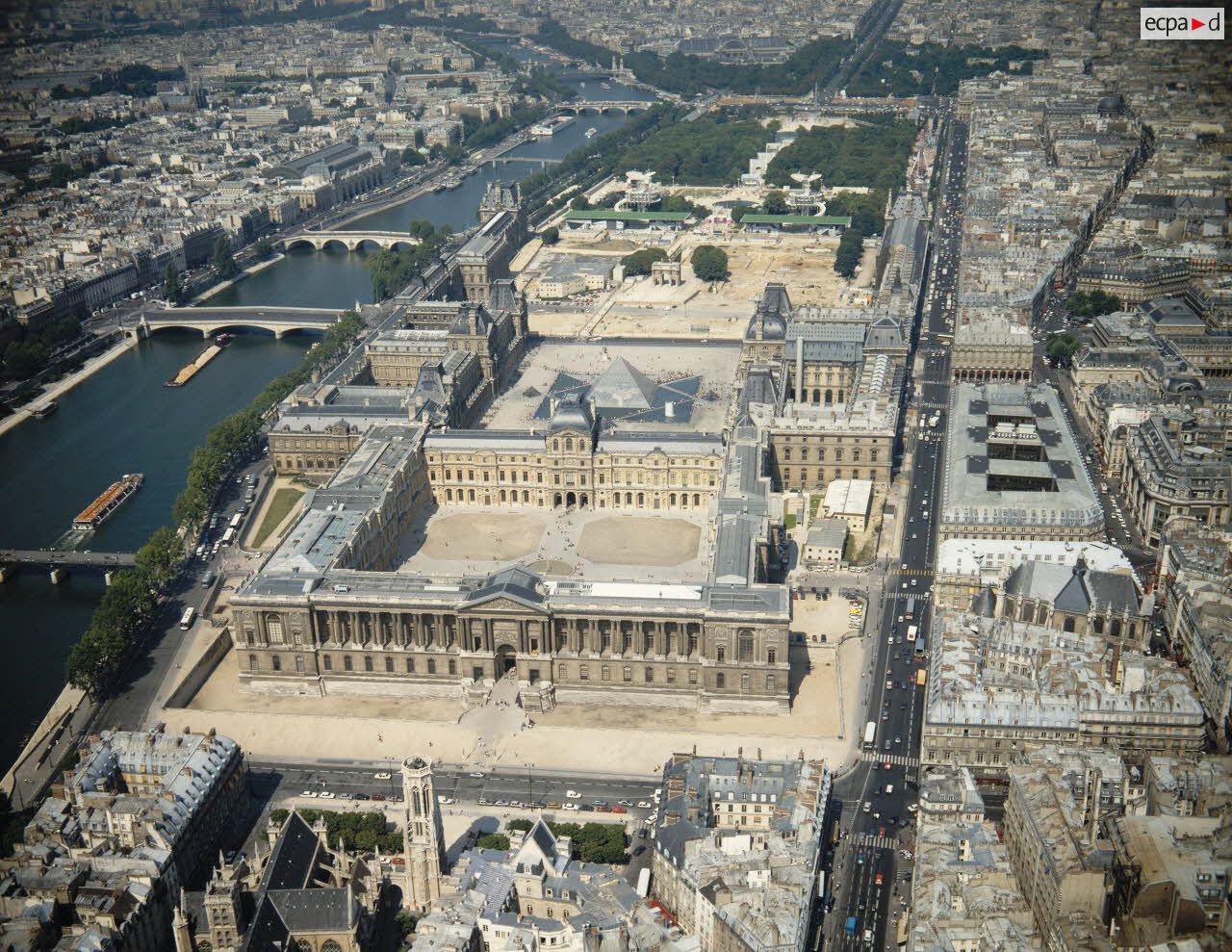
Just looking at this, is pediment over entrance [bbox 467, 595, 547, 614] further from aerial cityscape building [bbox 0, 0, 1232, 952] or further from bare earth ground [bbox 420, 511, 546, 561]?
bare earth ground [bbox 420, 511, 546, 561]

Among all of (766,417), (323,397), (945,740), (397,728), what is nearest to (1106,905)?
(945,740)

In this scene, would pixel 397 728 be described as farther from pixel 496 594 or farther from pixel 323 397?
pixel 323 397

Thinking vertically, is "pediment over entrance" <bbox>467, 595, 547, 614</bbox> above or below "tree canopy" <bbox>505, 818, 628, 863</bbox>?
above

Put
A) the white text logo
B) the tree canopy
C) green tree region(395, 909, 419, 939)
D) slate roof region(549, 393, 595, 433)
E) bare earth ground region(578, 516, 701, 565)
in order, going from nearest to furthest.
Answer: green tree region(395, 909, 419, 939) → the tree canopy → the white text logo → bare earth ground region(578, 516, 701, 565) → slate roof region(549, 393, 595, 433)

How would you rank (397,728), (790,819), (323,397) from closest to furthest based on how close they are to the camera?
1. (790,819)
2. (397,728)
3. (323,397)

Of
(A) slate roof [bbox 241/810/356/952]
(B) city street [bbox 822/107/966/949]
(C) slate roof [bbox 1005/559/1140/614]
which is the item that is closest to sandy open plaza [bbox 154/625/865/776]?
(B) city street [bbox 822/107/966/949]

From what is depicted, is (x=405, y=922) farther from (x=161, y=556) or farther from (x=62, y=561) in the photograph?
(x=62, y=561)
